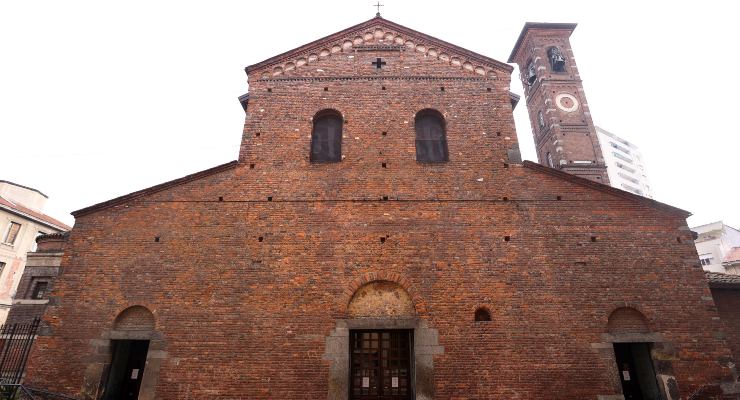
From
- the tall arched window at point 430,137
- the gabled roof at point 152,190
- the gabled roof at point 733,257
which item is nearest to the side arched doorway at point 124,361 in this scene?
the gabled roof at point 152,190

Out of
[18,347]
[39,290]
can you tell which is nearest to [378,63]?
[18,347]

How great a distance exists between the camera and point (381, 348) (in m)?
9.30

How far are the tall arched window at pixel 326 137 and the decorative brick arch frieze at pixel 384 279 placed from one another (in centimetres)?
346

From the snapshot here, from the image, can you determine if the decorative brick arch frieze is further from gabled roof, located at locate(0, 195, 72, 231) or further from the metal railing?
gabled roof, located at locate(0, 195, 72, 231)

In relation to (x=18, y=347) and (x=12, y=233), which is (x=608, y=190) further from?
(x=12, y=233)

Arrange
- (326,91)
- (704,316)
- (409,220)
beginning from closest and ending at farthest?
(704,316) < (409,220) < (326,91)

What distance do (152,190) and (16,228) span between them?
83.5ft

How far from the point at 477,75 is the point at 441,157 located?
2995 mm

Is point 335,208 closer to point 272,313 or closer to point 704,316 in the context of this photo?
point 272,313

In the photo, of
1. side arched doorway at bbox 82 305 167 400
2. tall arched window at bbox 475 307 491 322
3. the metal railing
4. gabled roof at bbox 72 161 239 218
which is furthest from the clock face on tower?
the metal railing

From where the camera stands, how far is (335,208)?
10.3 metres

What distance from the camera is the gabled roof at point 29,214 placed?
27.3m

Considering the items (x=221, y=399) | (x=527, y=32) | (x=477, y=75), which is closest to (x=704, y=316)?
(x=477, y=75)

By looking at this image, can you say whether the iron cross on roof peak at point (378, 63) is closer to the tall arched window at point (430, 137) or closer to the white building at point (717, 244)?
the tall arched window at point (430, 137)
